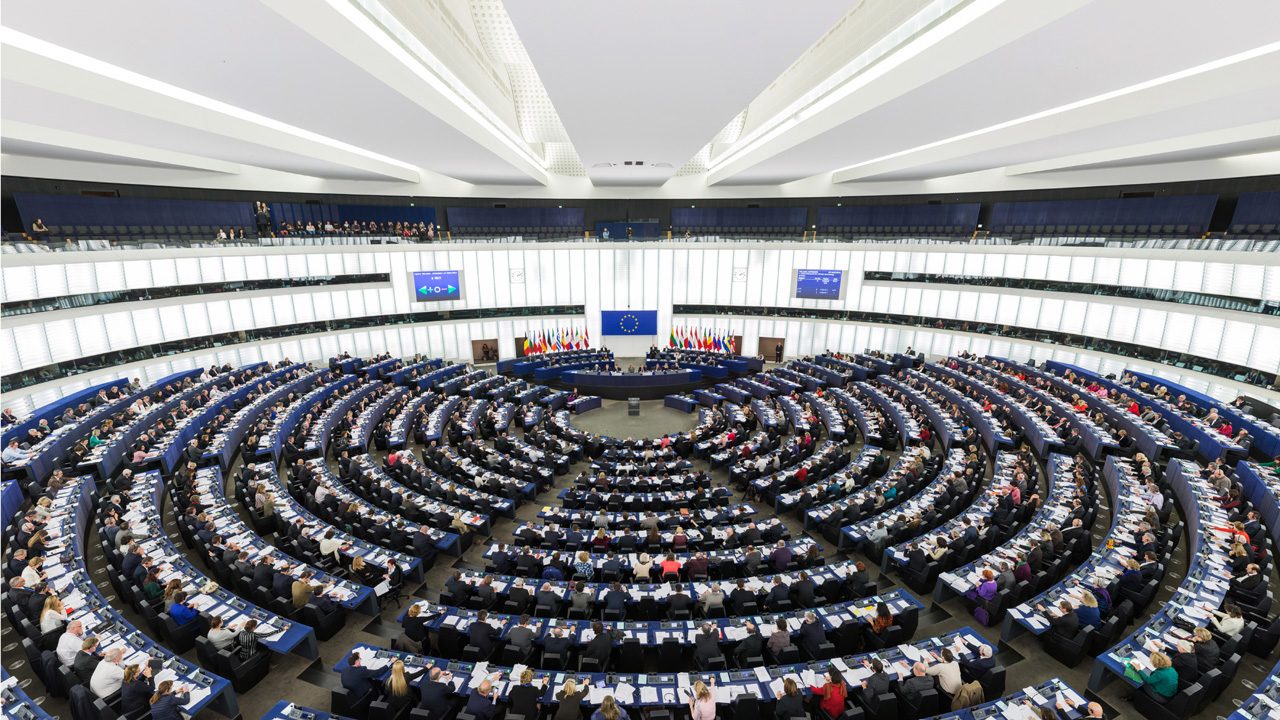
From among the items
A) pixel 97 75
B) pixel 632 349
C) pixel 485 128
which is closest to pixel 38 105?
pixel 97 75

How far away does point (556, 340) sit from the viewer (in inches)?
1371

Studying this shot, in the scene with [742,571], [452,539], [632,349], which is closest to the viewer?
[742,571]

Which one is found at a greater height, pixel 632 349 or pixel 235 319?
pixel 235 319

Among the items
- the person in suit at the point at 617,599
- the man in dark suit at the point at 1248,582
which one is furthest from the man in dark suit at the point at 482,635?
the man in dark suit at the point at 1248,582

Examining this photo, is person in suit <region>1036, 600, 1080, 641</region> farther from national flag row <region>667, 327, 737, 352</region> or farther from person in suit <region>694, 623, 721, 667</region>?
national flag row <region>667, 327, 737, 352</region>

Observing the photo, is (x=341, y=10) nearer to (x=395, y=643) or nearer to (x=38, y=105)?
(x=38, y=105)

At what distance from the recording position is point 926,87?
11.7 m

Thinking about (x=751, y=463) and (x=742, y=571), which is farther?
(x=751, y=463)

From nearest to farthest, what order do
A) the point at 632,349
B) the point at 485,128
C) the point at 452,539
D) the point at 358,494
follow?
the point at 452,539, the point at 358,494, the point at 485,128, the point at 632,349

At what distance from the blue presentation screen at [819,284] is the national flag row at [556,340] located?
14.5 meters

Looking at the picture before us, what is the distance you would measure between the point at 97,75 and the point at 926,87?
18778 mm

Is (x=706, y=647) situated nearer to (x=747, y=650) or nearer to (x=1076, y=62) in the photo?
(x=747, y=650)

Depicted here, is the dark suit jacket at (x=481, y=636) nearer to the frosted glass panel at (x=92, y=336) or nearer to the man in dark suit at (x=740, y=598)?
the man in dark suit at (x=740, y=598)

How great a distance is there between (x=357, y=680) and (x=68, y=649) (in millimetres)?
4448
